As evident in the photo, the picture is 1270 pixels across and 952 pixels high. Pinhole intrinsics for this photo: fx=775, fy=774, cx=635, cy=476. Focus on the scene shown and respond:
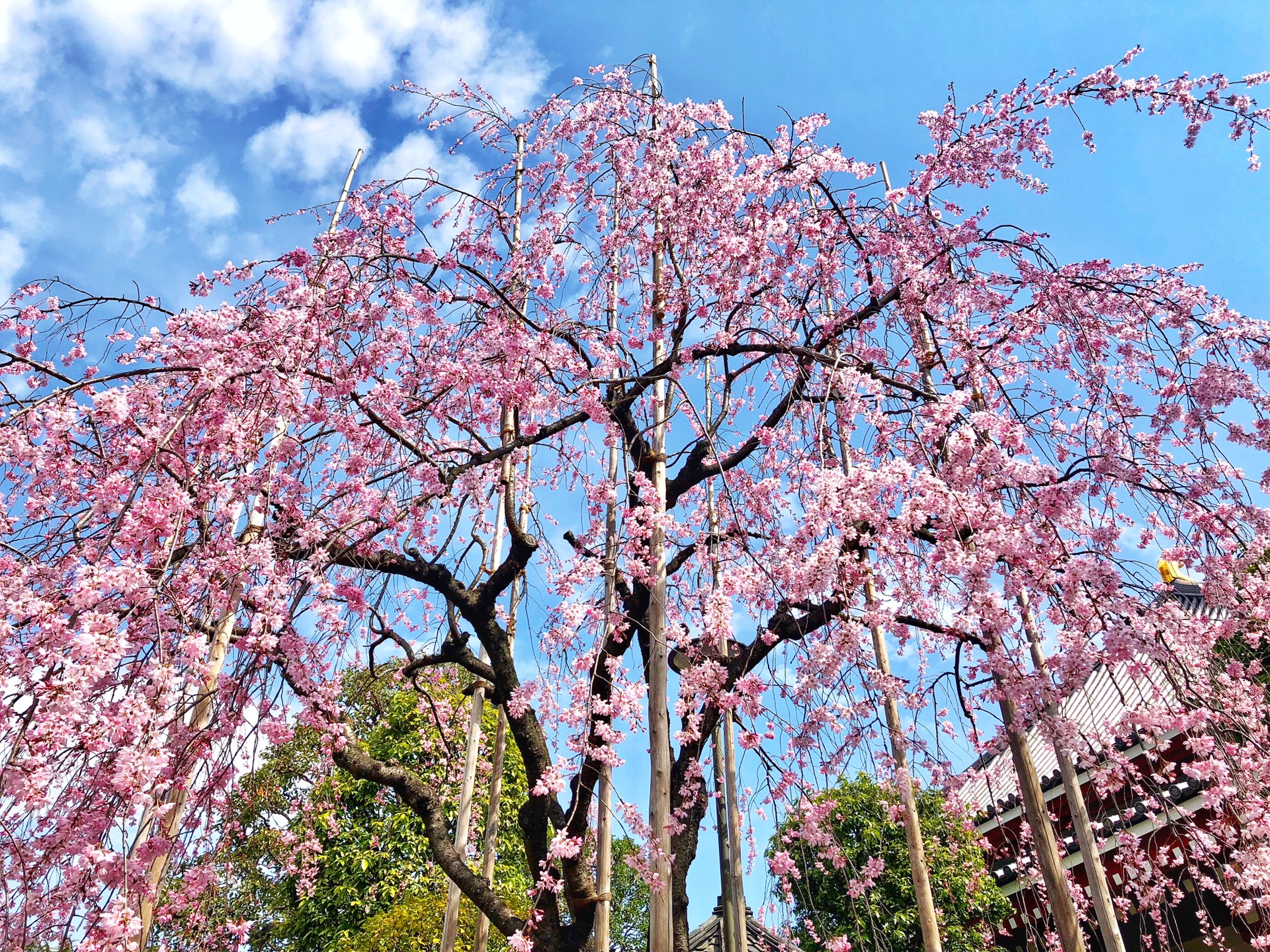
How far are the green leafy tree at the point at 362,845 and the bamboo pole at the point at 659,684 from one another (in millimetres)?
6421

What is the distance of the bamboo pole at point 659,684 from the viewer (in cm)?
412

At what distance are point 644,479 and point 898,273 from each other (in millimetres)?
2297

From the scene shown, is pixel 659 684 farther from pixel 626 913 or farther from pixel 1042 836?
pixel 626 913

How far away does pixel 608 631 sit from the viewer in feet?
15.6

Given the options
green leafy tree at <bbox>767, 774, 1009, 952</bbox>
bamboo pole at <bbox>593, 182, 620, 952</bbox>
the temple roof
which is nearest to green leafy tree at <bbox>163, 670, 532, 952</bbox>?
bamboo pole at <bbox>593, 182, 620, 952</bbox>

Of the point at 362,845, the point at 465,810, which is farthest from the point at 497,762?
the point at 362,845

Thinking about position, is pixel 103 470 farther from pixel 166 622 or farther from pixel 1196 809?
pixel 1196 809

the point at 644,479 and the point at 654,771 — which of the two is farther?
the point at 644,479

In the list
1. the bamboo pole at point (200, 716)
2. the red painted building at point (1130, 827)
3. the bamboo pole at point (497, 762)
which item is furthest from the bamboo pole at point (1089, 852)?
the bamboo pole at point (200, 716)

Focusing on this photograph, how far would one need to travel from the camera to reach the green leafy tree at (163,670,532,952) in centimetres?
1061

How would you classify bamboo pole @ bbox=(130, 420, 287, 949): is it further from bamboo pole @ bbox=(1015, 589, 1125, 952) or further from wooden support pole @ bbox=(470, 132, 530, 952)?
bamboo pole @ bbox=(1015, 589, 1125, 952)

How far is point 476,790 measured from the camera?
12.0 metres

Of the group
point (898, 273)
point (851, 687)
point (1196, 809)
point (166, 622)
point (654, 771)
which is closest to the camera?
point (166, 622)

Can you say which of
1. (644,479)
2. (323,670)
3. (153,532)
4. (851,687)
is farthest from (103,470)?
(851,687)
